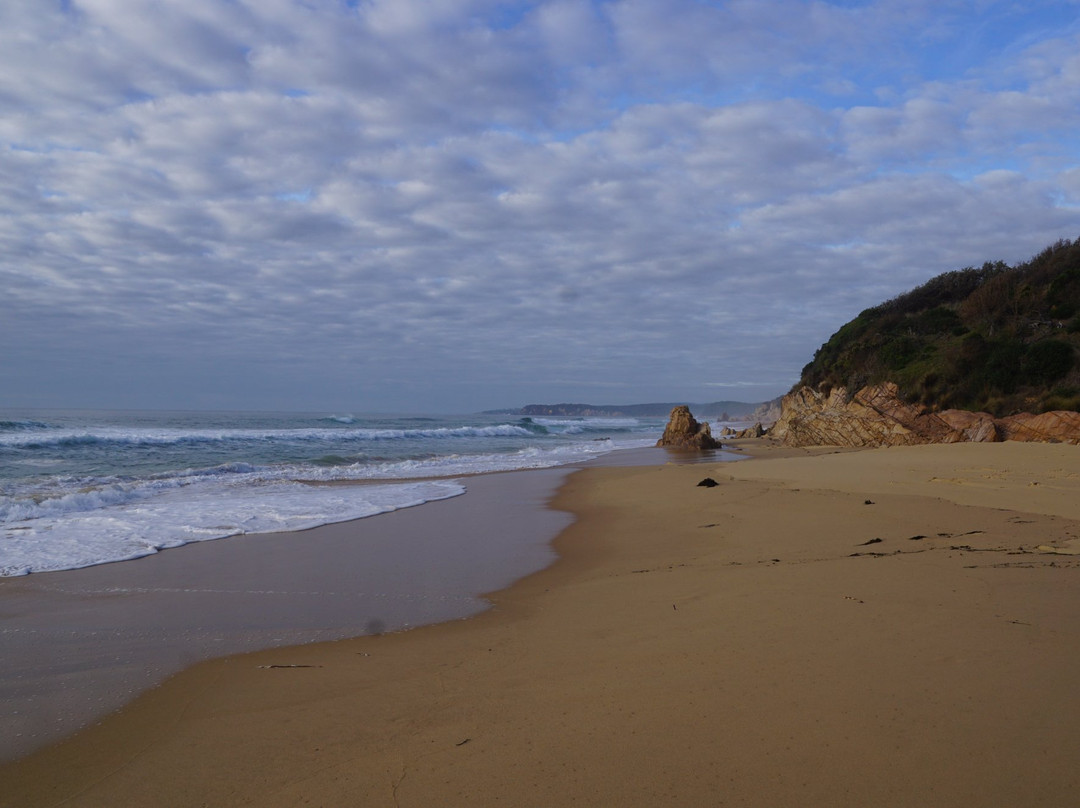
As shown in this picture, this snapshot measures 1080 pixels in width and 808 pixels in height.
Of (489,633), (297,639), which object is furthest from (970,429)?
(297,639)

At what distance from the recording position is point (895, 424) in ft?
59.4

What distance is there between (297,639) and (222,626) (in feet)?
2.56

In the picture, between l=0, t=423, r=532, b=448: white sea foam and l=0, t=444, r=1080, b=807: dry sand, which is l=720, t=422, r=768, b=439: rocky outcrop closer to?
l=0, t=423, r=532, b=448: white sea foam

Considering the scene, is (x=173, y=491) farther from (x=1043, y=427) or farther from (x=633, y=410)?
(x=633, y=410)

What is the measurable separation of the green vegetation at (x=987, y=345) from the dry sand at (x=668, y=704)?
1279 cm

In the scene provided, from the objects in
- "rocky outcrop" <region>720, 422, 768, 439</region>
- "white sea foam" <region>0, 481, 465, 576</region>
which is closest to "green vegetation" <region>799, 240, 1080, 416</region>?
"rocky outcrop" <region>720, 422, 768, 439</region>

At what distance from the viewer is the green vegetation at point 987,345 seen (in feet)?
51.0

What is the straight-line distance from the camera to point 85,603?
18.0 ft

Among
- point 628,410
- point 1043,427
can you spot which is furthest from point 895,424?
point 628,410

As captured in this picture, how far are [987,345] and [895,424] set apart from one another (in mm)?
3115

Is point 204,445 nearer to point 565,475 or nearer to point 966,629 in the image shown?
point 565,475

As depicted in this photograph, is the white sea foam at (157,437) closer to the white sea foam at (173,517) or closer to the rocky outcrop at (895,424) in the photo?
the white sea foam at (173,517)

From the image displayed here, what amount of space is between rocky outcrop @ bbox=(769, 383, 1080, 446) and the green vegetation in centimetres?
51

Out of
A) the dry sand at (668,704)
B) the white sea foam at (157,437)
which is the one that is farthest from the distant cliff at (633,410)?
the dry sand at (668,704)
